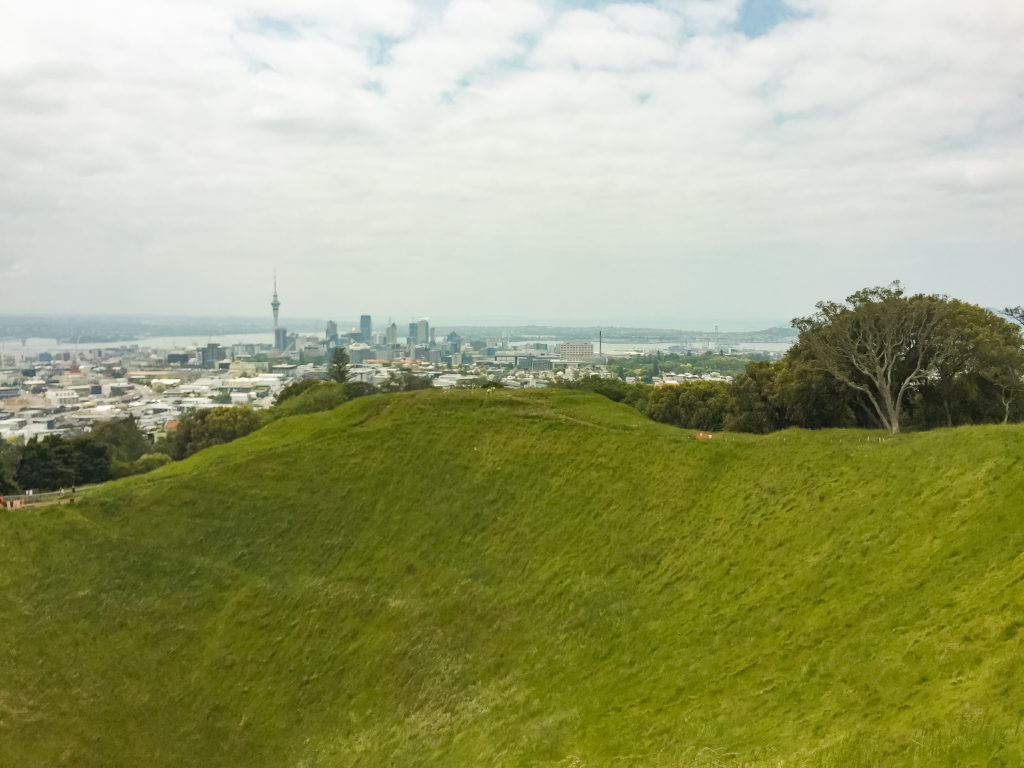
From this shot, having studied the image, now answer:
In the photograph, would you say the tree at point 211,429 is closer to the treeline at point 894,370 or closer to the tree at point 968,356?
the treeline at point 894,370

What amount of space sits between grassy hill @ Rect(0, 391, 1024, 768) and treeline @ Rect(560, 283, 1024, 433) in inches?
263

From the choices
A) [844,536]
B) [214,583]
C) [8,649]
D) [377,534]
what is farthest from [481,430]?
[8,649]

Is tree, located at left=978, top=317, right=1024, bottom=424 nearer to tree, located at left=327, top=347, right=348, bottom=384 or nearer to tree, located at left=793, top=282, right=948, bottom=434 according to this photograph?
tree, located at left=793, top=282, right=948, bottom=434

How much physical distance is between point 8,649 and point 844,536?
28.7 m

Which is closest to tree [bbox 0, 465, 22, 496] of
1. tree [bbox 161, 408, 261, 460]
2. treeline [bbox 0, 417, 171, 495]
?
treeline [bbox 0, 417, 171, 495]

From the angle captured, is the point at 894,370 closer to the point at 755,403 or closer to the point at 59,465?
the point at 755,403

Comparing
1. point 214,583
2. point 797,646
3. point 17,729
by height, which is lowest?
point 17,729

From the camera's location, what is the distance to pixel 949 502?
65.3ft

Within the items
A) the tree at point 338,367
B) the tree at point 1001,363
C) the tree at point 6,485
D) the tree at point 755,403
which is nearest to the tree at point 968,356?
the tree at point 1001,363

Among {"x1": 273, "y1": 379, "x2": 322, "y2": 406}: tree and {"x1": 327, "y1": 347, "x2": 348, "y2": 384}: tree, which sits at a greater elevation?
{"x1": 327, "y1": 347, "x2": 348, "y2": 384}: tree

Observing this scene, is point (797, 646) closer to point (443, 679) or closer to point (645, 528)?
point (645, 528)

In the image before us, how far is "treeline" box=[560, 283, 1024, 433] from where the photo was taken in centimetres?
3325

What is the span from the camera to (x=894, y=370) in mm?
35875

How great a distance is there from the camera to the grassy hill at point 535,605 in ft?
48.6
